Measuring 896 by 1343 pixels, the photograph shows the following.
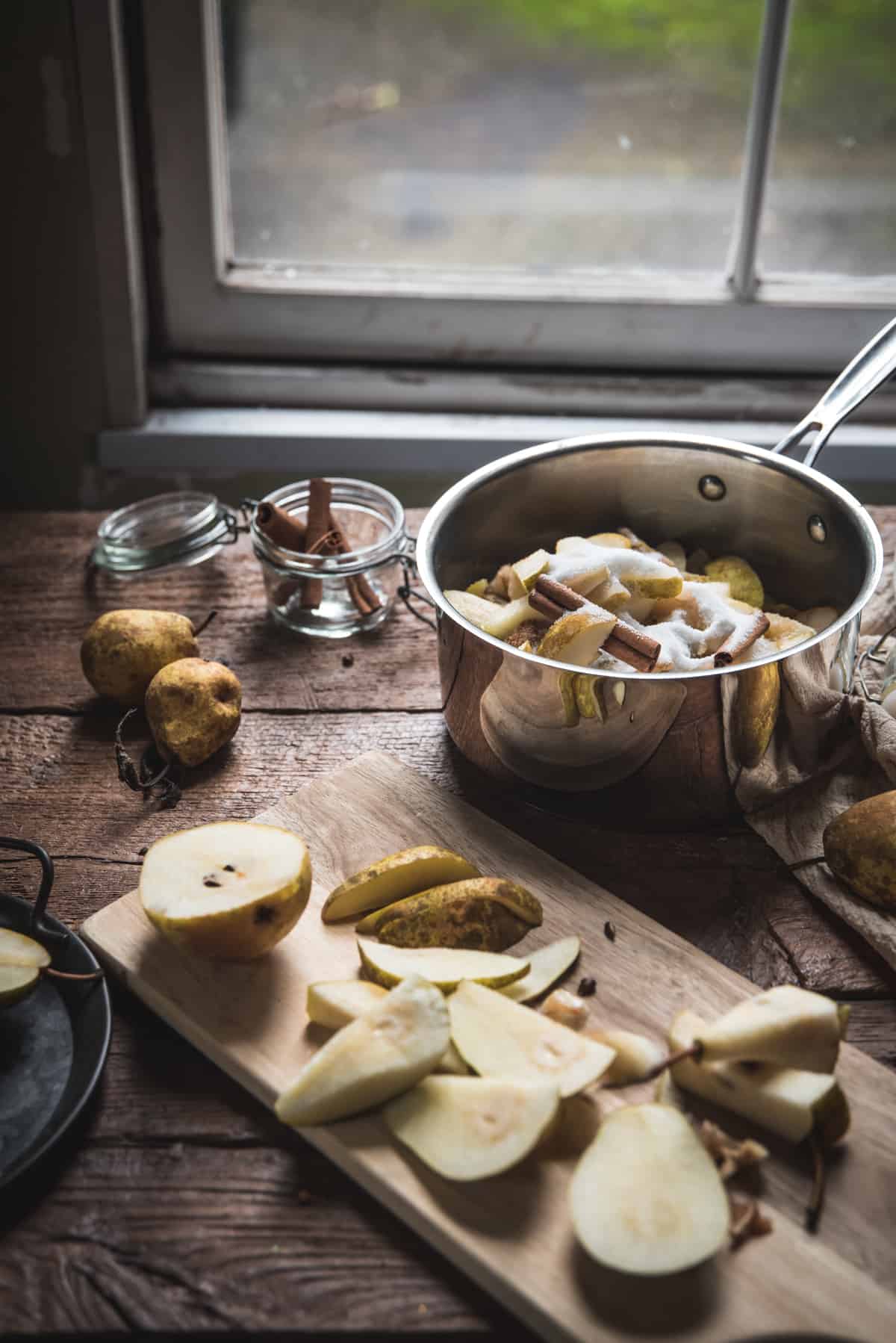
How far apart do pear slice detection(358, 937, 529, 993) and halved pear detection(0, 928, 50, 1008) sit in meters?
0.21

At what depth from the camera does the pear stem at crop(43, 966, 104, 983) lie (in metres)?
0.80

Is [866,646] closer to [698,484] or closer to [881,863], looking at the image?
[698,484]

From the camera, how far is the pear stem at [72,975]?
0.80 m

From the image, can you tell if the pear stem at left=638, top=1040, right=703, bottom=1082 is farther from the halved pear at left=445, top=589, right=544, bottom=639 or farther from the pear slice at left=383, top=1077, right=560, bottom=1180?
the halved pear at left=445, top=589, right=544, bottom=639

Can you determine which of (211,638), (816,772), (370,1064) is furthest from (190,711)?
(816,772)

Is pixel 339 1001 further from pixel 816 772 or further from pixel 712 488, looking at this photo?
pixel 712 488

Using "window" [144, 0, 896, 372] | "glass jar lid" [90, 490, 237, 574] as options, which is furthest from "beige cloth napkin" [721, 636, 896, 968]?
"window" [144, 0, 896, 372]

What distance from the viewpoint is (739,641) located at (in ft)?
3.29

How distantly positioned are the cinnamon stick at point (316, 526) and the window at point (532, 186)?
2.20ft

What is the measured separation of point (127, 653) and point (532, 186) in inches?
45.1

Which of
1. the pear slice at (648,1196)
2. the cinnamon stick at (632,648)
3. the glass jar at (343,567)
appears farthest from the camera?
the glass jar at (343,567)

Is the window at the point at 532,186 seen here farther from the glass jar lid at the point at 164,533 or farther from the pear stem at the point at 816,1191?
the pear stem at the point at 816,1191

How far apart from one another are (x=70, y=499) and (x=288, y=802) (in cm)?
109

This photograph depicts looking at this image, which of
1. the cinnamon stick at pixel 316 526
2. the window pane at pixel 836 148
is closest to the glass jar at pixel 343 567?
the cinnamon stick at pixel 316 526
